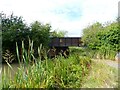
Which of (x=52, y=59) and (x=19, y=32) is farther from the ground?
(x=19, y=32)

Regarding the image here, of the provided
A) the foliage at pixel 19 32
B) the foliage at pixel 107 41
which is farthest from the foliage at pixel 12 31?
the foliage at pixel 107 41

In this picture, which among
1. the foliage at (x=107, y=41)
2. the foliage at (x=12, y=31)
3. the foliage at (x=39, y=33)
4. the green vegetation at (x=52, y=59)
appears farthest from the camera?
the foliage at (x=39, y=33)

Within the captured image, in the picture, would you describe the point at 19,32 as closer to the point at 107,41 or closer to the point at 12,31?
the point at 12,31

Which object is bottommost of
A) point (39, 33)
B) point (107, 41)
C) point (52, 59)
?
point (52, 59)

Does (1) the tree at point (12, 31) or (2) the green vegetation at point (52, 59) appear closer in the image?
(2) the green vegetation at point (52, 59)

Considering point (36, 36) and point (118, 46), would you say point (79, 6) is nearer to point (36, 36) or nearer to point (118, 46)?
point (118, 46)

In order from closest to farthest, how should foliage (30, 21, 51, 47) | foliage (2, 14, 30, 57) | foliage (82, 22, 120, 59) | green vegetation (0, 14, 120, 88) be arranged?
1. green vegetation (0, 14, 120, 88)
2. foliage (82, 22, 120, 59)
3. foliage (2, 14, 30, 57)
4. foliage (30, 21, 51, 47)

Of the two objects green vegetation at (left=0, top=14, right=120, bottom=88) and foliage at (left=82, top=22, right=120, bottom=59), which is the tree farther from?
foliage at (left=82, top=22, right=120, bottom=59)

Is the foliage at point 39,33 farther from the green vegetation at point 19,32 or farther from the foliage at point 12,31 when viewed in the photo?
the foliage at point 12,31

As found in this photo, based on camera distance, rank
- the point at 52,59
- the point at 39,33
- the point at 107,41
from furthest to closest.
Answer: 1. the point at 39,33
2. the point at 107,41
3. the point at 52,59

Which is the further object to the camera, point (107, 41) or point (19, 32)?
point (19, 32)

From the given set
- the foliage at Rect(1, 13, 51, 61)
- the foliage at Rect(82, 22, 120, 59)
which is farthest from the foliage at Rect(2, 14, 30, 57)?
the foliage at Rect(82, 22, 120, 59)

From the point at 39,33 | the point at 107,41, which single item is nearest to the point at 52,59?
the point at 107,41

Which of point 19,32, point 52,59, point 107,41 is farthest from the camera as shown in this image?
point 19,32
